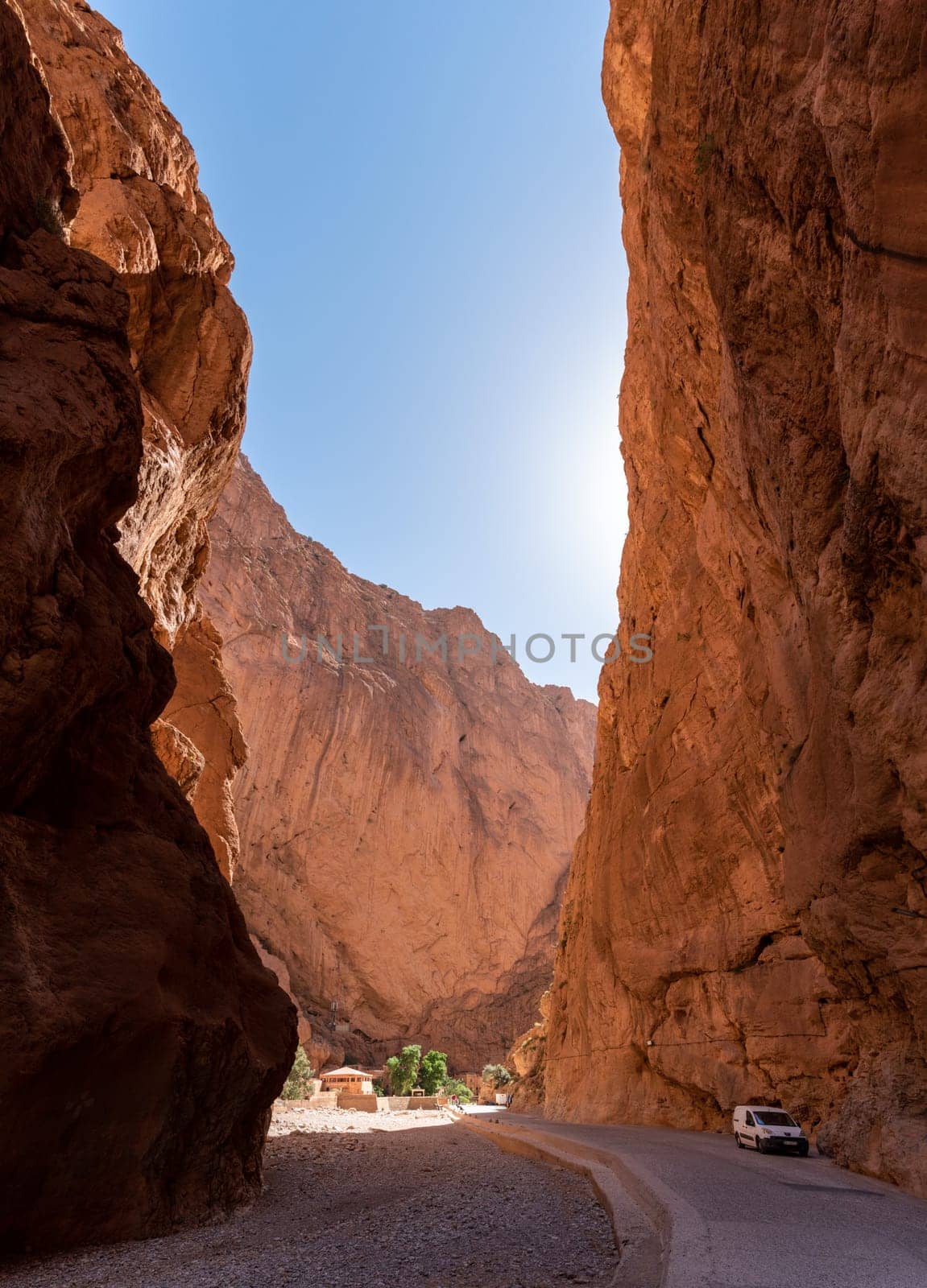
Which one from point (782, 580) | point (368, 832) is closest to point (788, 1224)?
point (782, 580)

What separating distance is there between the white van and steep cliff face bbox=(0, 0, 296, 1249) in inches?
337

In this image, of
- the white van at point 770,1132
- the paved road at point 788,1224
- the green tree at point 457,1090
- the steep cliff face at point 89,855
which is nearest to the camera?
the paved road at point 788,1224

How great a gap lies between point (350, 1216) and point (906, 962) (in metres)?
7.79

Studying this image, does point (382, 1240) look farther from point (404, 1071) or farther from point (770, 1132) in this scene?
point (404, 1071)

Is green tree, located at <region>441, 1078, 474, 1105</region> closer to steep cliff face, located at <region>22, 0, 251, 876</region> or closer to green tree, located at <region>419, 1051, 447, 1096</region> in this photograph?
green tree, located at <region>419, 1051, 447, 1096</region>

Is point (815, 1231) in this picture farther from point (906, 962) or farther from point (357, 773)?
point (357, 773)

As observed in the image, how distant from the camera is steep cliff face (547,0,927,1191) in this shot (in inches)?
334

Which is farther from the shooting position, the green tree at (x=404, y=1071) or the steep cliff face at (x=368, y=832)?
the steep cliff face at (x=368, y=832)

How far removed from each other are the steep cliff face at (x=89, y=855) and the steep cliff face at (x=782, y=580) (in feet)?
28.2

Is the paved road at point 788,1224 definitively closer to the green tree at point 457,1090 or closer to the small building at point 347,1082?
the small building at point 347,1082

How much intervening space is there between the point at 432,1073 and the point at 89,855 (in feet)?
181

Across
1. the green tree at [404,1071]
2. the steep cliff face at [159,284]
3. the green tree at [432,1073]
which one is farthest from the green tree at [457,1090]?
the steep cliff face at [159,284]

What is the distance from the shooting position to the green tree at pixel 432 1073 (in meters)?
55.0

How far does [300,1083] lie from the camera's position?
4344 centimetres
